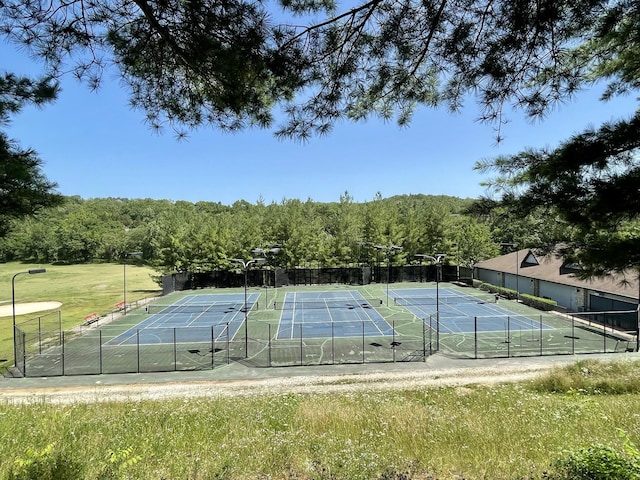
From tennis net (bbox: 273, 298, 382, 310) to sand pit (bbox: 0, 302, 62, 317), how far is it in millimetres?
24785

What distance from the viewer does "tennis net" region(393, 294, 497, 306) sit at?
3447cm

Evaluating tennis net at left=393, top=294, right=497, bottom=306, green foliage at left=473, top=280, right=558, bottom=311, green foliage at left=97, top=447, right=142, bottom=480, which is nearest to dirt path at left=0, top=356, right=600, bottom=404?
green foliage at left=97, top=447, right=142, bottom=480

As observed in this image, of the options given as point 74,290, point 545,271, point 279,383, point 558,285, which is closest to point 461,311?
point 558,285

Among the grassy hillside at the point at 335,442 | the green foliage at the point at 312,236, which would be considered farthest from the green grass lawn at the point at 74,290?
the grassy hillside at the point at 335,442

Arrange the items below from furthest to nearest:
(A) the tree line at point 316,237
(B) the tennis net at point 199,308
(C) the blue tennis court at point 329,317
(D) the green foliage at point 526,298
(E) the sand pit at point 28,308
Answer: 1. (A) the tree line at point 316,237
2. (E) the sand pit at point 28,308
3. (B) the tennis net at point 199,308
4. (D) the green foliage at point 526,298
5. (C) the blue tennis court at point 329,317

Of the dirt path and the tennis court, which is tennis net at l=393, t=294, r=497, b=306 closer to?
the tennis court

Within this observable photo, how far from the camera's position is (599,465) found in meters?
4.21

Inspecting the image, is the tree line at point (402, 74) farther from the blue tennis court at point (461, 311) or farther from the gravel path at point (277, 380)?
the blue tennis court at point (461, 311)

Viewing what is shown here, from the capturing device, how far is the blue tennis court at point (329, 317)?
24.4 m

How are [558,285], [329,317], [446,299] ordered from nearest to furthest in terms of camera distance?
1. [329,317]
2. [558,285]
3. [446,299]

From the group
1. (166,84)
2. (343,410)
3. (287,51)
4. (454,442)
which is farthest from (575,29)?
(343,410)

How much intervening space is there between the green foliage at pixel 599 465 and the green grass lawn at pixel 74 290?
24458 millimetres

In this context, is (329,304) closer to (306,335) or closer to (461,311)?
(306,335)

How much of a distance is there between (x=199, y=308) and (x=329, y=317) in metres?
12.6
